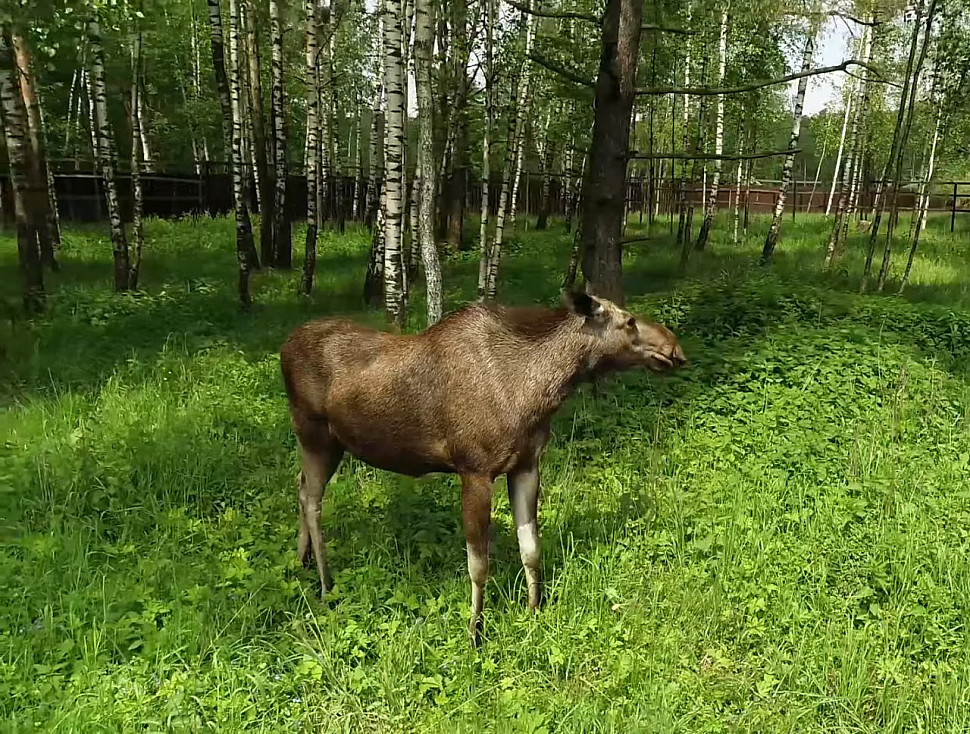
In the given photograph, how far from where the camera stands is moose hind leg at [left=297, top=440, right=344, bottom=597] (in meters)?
4.80

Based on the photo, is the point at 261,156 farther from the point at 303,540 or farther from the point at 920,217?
the point at 920,217

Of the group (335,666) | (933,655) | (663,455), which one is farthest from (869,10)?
(335,666)

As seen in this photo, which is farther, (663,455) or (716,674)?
(663,455)

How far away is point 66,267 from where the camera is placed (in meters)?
15.9

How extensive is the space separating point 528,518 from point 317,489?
146 cm

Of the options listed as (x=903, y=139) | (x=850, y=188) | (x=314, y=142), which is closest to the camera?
(x=903, y=139)

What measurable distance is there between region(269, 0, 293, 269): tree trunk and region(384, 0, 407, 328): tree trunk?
675cm

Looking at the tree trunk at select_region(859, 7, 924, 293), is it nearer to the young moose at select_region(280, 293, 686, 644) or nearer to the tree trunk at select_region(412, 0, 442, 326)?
the tree trunk at select_region(412, 0, 442, 326)

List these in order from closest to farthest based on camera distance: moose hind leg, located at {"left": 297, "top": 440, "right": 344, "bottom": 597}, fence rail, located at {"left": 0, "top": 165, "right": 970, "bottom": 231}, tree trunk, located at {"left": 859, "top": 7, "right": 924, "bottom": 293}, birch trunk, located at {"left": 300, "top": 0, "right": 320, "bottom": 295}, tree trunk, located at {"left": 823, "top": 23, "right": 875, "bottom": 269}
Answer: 1. moose hind leg, located at {"left": 297, "top": 440, "right": 344, "bottom": 597}
2. tree trunk, located at {"left": 859, "top": 7, "right": 924, "bottom": 293}
3. birch trunk, located at {"left": 300, "top": 0, "right": 320, "bottom": 295}
4. tree trunk, located at {"left": 823, "top": 23, "right": 875, "bottom": 269}
5. fence rail, located at {"left": 0, "top": 165, "right": 970, "bottom": 231}

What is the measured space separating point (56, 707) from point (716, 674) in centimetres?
341

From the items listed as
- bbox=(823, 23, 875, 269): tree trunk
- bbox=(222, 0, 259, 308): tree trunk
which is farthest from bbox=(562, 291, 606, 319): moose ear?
Answer: bbox=(823, 23, 875, 269): tree trunk

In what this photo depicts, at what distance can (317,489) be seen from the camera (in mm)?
4906

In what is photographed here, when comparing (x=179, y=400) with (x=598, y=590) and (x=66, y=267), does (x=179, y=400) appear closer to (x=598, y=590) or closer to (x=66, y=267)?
(x=598, y=590)

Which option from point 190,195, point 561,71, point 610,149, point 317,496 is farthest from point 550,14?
point 190,195
